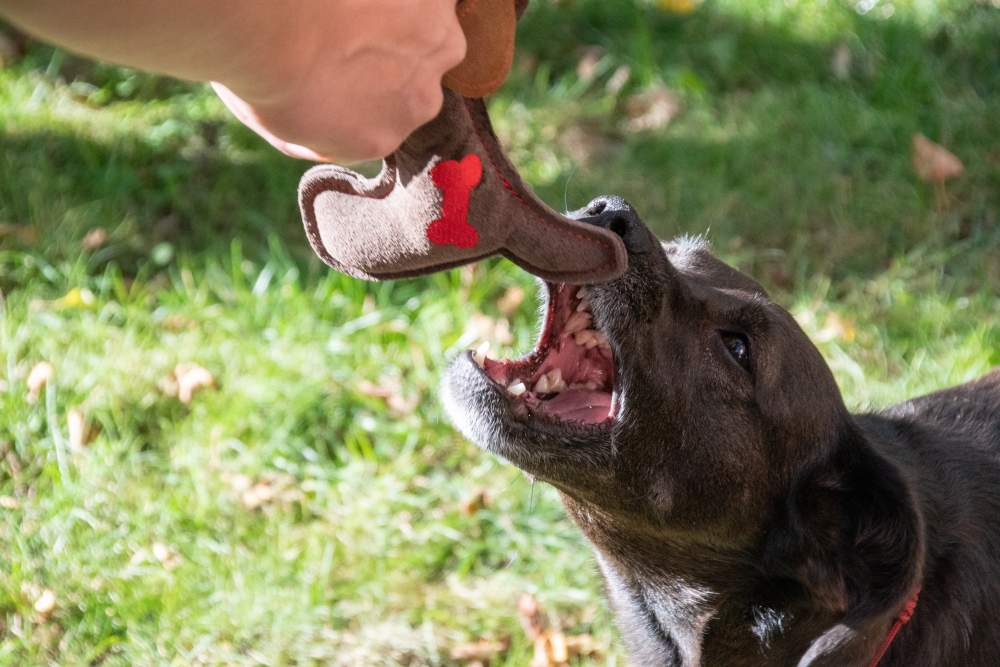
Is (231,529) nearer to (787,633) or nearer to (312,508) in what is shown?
(312,508)

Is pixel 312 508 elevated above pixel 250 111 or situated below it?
below

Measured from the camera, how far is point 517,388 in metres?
2.35

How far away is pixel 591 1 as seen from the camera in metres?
6.36

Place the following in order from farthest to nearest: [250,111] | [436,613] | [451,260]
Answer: [436,613], [451,260], [250,111]

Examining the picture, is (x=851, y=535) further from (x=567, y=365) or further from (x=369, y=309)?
(x=369, y=309)

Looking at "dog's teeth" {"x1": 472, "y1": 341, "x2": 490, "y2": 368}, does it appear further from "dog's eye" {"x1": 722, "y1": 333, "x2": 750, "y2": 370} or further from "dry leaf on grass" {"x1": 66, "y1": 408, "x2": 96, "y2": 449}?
"dry leaf on grass" {"x1": 66, "y1": 408, "x2": 96, "y2": 449}

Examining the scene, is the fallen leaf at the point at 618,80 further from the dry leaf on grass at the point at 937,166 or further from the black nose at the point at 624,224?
the black nose at the point at 624,224

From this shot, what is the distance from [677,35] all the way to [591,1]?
69 cm

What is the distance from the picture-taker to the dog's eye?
2.41 meters

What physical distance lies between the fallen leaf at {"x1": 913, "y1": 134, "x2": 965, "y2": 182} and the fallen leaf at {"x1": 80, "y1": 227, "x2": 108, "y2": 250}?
452 cm

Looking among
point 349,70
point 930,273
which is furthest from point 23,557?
point 930,273

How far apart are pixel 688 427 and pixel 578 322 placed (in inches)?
16.5

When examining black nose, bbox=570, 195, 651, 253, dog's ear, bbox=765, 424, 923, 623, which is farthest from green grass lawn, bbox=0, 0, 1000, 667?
dog's ear, bbox=765, 424, 923, 623

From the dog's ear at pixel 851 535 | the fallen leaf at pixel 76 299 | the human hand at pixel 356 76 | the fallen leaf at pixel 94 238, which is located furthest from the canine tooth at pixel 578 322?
the fallen leaf at pixel 94 238
